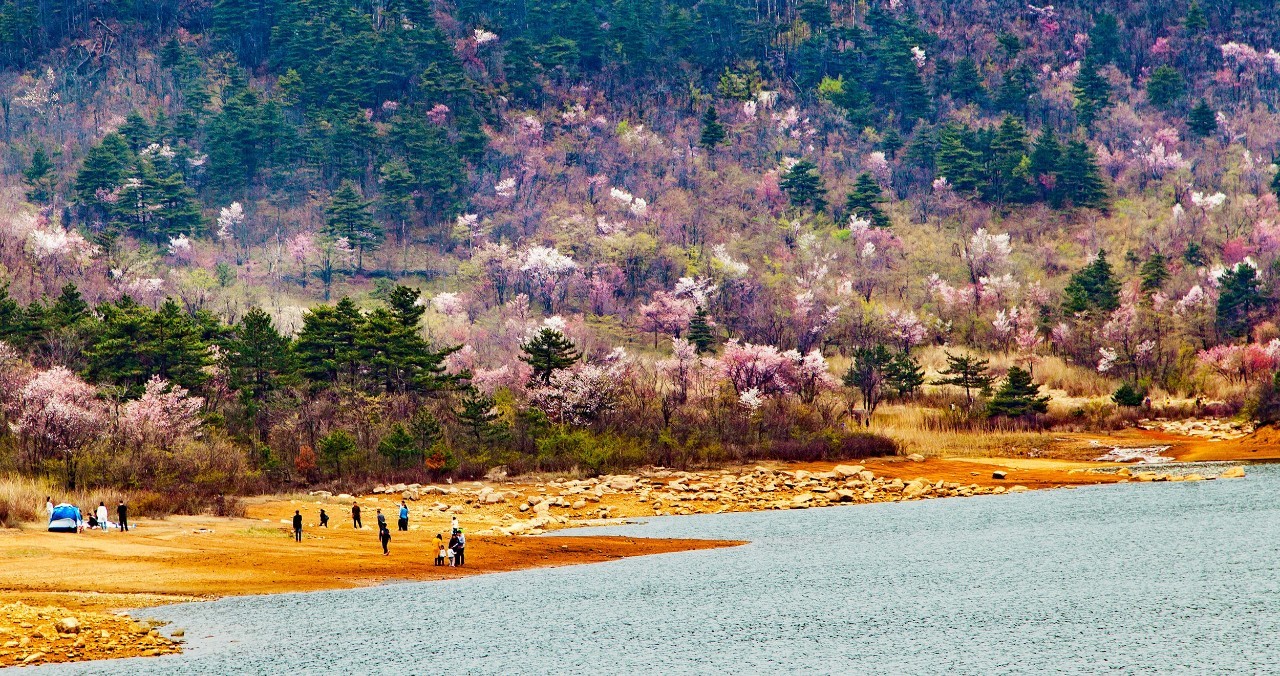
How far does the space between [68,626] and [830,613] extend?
776 inches

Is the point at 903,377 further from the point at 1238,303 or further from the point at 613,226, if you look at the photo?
the point at 613,226

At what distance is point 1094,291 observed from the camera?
114062 mm

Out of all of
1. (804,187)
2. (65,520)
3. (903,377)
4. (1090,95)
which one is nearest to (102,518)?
(65,520)

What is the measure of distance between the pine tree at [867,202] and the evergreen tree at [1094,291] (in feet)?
93.8

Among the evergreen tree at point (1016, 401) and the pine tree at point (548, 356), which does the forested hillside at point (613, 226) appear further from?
the pine tree at point (548, 356)

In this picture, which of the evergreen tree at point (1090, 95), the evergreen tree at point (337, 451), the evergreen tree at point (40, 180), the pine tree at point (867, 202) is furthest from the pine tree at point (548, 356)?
the evergreen tree at point (1090, 95)

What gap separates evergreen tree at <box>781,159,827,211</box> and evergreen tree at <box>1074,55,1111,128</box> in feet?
116

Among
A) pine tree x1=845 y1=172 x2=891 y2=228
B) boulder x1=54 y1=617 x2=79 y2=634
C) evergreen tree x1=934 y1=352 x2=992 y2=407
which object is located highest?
pine tree x1=845 y1=172 x2=891 y2=228

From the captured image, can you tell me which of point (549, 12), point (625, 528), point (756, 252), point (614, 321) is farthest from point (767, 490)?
point (549, 12)

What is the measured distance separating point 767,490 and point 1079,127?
10545 cm

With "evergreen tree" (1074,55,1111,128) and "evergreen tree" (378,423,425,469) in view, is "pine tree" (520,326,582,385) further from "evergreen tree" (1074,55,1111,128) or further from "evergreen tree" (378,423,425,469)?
"evergreen tree" (1074,55,1111,128)

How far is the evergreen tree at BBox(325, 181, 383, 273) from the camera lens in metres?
138

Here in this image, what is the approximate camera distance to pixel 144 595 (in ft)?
122

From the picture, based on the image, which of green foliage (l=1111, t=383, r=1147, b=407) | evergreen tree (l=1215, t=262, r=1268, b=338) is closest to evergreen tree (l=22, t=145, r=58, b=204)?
green foliage (l=1111, t=383, r=1147, b=407)
